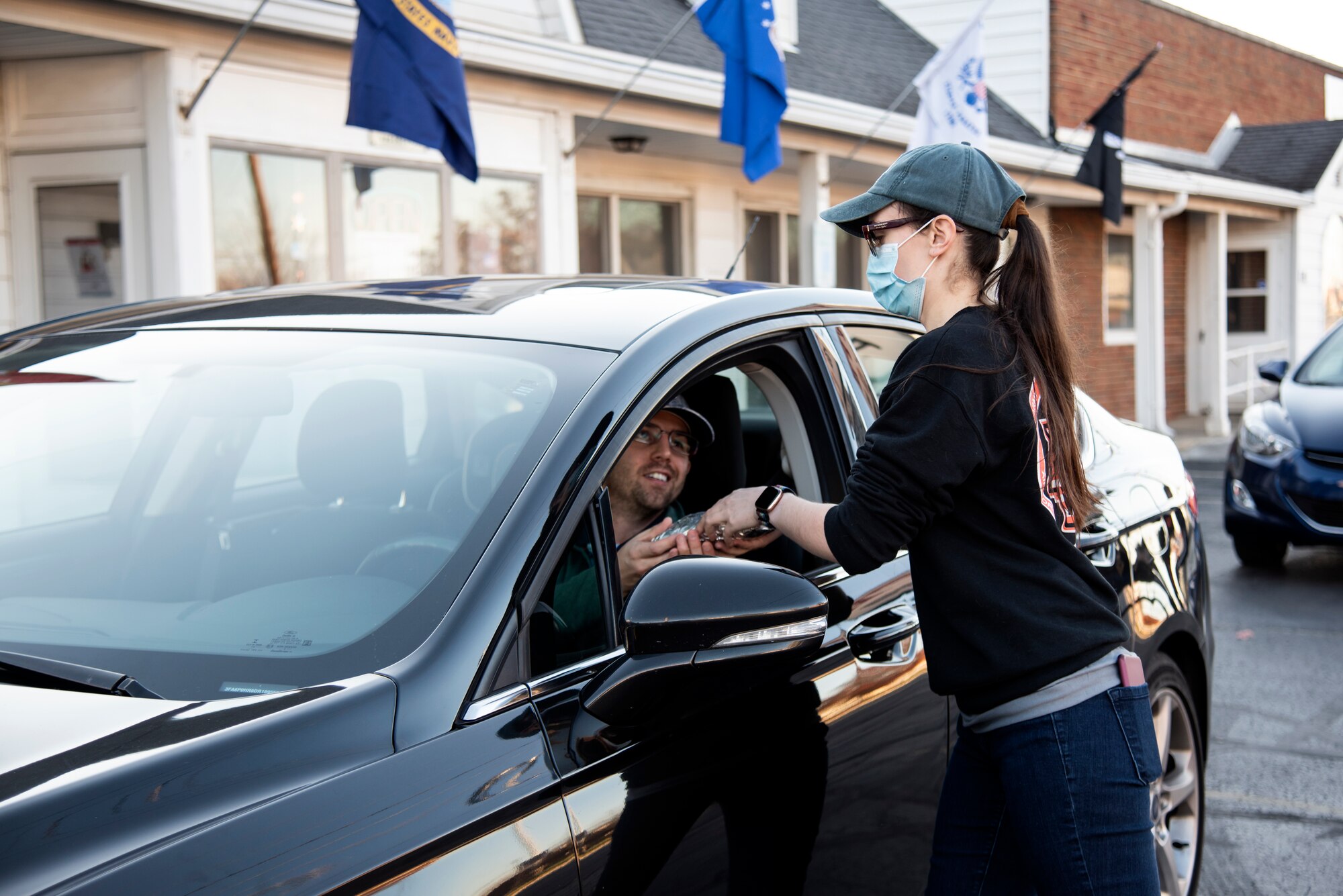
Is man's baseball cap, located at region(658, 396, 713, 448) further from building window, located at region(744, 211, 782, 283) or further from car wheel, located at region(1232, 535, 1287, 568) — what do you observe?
building window, located at region(744, 211, 782, 283)

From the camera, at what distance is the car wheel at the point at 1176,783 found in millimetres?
3225

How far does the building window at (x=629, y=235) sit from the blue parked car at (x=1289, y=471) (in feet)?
18.3

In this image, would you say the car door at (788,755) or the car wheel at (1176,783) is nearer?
the car door at (788,755)

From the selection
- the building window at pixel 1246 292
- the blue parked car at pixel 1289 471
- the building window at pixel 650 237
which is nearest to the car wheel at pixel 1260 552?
the blue parked car at pixel 1289 471

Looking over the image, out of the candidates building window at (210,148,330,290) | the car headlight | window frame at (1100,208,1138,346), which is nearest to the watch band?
building window at (210,148,330,290)

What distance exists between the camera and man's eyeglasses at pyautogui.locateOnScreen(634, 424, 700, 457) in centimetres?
274

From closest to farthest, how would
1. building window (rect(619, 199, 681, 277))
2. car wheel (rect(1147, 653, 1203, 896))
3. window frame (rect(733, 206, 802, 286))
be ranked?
car wheel (rect(1147, 653, 1203, 896)), building window (rect(619, 199, 681, 277)), window frame (rect(733, 206, 802, 286))

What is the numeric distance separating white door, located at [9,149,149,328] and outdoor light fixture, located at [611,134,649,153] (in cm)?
466

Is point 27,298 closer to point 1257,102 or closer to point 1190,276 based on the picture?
point 1190,276

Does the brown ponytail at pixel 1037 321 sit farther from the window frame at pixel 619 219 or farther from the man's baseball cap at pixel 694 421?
the window frame at pixel 619 219

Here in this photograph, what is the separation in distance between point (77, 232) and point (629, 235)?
588cm

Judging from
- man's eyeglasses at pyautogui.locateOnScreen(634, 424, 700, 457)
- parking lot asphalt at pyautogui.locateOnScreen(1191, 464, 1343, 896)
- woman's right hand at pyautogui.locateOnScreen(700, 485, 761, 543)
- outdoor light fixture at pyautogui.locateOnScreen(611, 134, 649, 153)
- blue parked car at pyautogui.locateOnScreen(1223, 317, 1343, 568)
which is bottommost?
parking lot asphalt at pyautogui.locateOnScreen(1191, 464, 1343, 896)

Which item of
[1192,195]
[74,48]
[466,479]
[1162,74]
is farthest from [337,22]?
[1162,74]

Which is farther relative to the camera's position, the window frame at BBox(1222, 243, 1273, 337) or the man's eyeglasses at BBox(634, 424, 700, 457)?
the window frame at BBox(1222, 243, 1273, 337)
